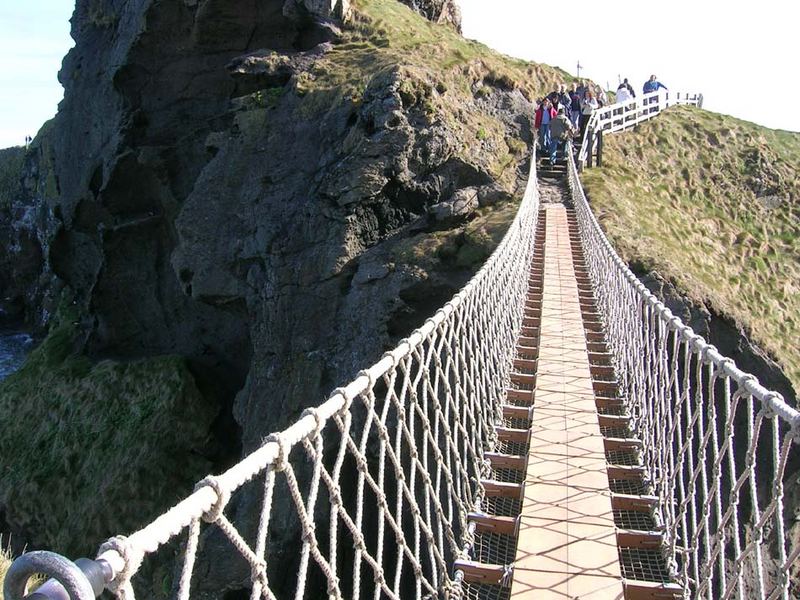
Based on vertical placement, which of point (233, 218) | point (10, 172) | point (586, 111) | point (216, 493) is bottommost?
point (216, 493)

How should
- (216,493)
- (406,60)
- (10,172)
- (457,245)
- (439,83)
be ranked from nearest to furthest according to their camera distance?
(216,493), (457,245), (439,83), (406,60), (10,172)

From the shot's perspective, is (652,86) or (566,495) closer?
(566,495)

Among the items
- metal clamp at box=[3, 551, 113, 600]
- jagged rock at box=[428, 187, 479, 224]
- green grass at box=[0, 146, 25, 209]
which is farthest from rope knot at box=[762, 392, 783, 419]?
green grass at box=[0, 146, 25, 209]

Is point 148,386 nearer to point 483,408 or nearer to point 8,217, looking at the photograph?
point 483,408

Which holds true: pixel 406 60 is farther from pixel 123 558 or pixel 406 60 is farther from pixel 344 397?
pixel 123 558

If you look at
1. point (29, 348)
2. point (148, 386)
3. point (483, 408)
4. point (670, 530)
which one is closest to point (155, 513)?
point (148, 386)

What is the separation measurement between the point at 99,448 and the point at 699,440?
1386cm

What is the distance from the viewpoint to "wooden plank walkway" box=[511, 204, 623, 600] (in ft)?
12.3

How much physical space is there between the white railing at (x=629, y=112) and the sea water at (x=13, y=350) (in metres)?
23.2

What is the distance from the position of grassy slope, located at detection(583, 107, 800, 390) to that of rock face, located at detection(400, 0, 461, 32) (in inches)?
271

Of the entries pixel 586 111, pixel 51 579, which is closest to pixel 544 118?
pixel 586 111

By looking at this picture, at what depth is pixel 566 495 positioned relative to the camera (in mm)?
4543

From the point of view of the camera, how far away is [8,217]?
3956cm

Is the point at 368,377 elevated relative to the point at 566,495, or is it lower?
elevated
